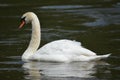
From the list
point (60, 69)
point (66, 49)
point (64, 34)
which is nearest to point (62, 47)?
point (66, 49)

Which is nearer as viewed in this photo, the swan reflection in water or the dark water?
the swan reflection in water

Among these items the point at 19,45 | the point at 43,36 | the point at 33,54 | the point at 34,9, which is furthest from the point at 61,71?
the point at 34,9

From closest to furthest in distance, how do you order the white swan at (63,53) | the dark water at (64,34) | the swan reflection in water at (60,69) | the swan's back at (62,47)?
the swan reflection in water at (60,69) → the dark water at (64,34) → the white swan at (63,53) → the swan's back at (62,47)

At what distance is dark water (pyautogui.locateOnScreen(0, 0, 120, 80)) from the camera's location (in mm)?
16833

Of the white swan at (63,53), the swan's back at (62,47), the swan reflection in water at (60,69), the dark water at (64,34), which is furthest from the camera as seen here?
the swan's back at (62,47)

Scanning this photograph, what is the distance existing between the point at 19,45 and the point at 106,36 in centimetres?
281

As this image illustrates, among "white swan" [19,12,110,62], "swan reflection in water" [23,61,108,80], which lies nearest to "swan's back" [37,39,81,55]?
"white swan" [19,12,110,62]

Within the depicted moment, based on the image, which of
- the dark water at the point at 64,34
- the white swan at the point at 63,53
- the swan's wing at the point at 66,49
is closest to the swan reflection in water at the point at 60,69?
the dark water at the point at 64,34

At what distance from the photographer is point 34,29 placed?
19.4 m

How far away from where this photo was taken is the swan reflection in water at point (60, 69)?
54.4 feet

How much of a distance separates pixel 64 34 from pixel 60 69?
16.5 ft

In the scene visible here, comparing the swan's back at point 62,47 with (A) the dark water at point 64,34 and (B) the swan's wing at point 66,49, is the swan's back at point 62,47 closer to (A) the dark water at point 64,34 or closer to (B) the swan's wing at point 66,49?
(B) the swan's wing at point 66,49

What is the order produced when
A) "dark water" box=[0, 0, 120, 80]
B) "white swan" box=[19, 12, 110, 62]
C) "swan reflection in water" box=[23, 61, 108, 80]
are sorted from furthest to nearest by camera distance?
"white swan" box=[19, 12, 110, 62], "dark water" box=[0, 0, 120, 80], "swan reflection in water" box=[23, 61, 108, 80]

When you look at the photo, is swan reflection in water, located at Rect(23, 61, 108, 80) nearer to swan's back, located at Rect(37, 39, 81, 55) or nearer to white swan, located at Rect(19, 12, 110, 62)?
white swan, located at Rect(19, 12, 110, 62)
